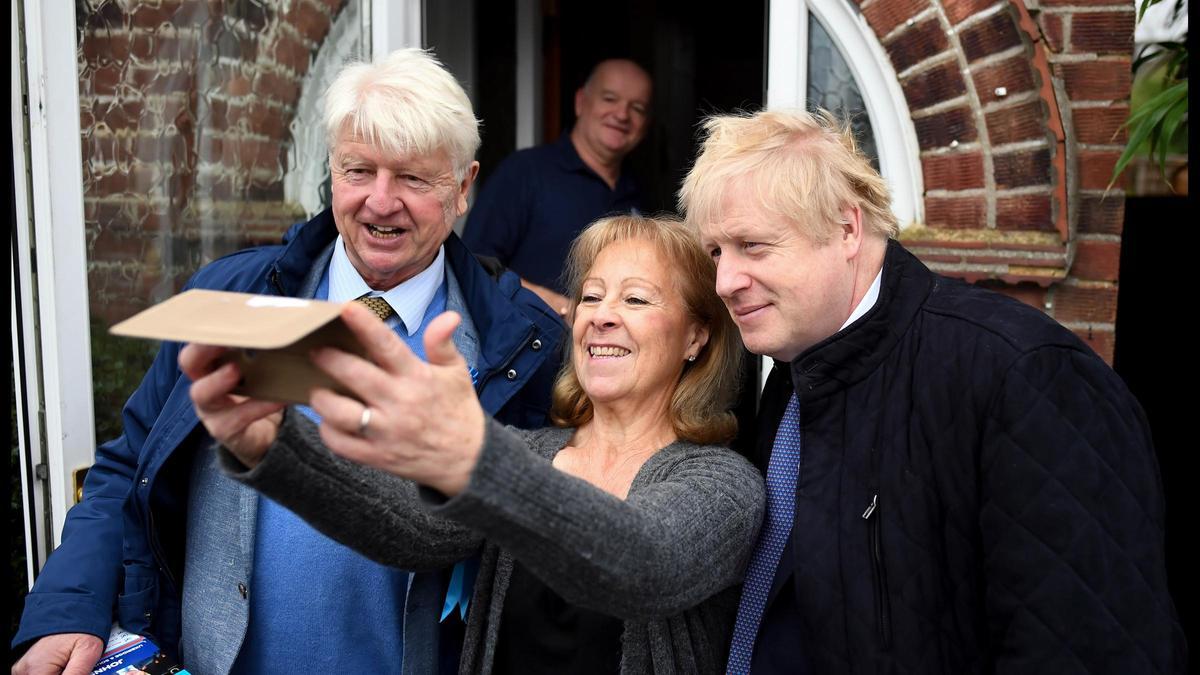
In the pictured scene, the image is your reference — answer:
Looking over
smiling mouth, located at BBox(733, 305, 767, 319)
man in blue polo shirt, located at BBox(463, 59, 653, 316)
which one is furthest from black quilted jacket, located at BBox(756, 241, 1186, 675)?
man in blue polo shirt, located at BBox(463, 59, 653, 316)

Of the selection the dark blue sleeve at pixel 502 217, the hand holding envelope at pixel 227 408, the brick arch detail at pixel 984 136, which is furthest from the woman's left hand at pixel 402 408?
the dark blue sleeve at pixel 502 217

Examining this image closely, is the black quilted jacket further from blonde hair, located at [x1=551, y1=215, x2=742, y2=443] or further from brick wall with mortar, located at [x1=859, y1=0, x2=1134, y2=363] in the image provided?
brick wall with mortar, located at [x1=859, y1=0, x2=1134, y2=363]

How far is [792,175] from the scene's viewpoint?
169 cm

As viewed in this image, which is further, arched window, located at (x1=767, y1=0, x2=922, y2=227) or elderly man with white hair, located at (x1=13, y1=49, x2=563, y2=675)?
arched window, located at (x1=767, y1=0, x2=922, y2=227)

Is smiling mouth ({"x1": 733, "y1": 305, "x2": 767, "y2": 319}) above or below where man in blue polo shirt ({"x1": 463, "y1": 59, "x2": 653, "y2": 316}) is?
below

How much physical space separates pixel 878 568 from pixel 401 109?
3.93ft

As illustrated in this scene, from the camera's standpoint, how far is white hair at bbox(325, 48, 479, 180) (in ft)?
6.54

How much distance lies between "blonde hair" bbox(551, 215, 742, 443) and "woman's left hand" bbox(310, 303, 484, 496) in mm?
761

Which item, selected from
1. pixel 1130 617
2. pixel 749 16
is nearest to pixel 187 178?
pixel 1130 617

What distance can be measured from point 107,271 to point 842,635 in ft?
6.46

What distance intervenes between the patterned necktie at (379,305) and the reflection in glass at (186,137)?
2.88 feet

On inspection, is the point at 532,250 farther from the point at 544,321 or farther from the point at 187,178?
the point at 544,321

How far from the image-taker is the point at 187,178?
2832mm

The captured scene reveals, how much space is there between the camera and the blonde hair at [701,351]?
1.93 m
